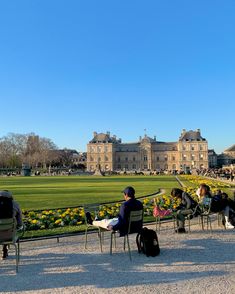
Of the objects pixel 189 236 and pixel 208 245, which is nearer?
pixel 208 245

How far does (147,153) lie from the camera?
118 m

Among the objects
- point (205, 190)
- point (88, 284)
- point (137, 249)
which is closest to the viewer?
point (88, 284)

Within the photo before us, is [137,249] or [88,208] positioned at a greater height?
[88,208]

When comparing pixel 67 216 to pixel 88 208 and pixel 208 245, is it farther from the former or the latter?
pixel 208 245

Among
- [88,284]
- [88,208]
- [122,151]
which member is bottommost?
[88,284]

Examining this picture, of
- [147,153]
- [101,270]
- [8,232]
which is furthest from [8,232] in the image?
[147,153]

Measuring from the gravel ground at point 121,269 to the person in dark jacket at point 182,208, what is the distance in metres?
0.97

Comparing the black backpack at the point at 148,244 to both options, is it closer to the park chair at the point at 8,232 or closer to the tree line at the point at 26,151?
the park chair at the point at 8,232

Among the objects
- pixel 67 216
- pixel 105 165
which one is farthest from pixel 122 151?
pixel 67 216

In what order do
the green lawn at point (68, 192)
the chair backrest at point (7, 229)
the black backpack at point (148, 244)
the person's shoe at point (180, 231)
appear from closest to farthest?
1. the chair backrest at point (7, 229)
2. the black backpack at point (148, 244)
3. the person's shoe at point (180, 231)
4. the green lawn at point (68, 192)

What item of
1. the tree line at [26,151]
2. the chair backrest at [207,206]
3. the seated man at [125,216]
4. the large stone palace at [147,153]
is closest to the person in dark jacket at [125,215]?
the seated man at [125,216]

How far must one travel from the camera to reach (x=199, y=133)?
11581cm

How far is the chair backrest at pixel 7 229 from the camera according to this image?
581 cm

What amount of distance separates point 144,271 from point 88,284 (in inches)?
38.5
